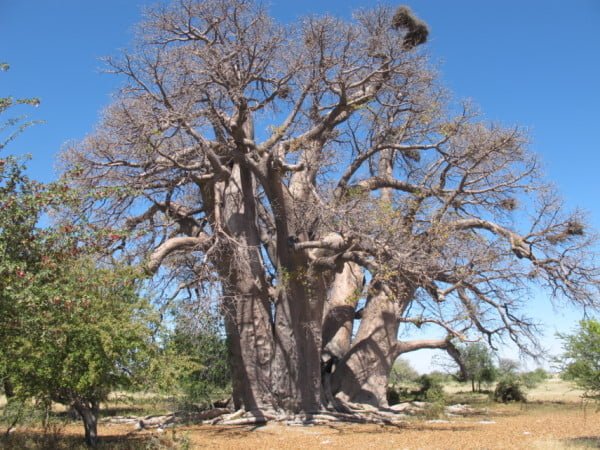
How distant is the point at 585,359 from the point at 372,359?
7649 mm

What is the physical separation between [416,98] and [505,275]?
4569mm

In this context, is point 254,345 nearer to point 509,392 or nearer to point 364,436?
point 364,436

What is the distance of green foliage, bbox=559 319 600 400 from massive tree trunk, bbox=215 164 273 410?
6.58 m

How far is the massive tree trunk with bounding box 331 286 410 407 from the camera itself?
1572cm

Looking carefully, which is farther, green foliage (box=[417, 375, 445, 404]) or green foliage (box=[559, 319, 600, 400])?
green foliage (box=[417, 375, 445, 404])

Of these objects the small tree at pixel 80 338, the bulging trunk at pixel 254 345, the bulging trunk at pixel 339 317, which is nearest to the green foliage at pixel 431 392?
the bulging trunk at pixel 339 317

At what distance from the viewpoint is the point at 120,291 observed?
899cm

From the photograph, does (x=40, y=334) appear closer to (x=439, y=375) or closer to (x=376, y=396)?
(x=376, y=396)

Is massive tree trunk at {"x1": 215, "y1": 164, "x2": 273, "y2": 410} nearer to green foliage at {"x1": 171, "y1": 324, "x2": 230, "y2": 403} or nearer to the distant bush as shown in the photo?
green foliage at {"x1": 171, "y1": 324, "x2": 230, "y2": 403}

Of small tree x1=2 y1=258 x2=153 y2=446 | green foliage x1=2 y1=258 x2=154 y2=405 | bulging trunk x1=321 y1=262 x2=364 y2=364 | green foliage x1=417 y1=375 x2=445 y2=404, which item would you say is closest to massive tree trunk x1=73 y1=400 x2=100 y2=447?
small tree x1=2 y1=258 x2=153 y2=446

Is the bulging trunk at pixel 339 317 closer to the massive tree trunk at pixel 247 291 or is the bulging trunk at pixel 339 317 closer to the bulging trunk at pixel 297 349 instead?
the bulging trunk at pixel 297 349

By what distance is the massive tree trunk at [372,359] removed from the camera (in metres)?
15.7

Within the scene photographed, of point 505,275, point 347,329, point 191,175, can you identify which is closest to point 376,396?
point 347,329

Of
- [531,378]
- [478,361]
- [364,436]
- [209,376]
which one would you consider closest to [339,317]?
[209,376]
